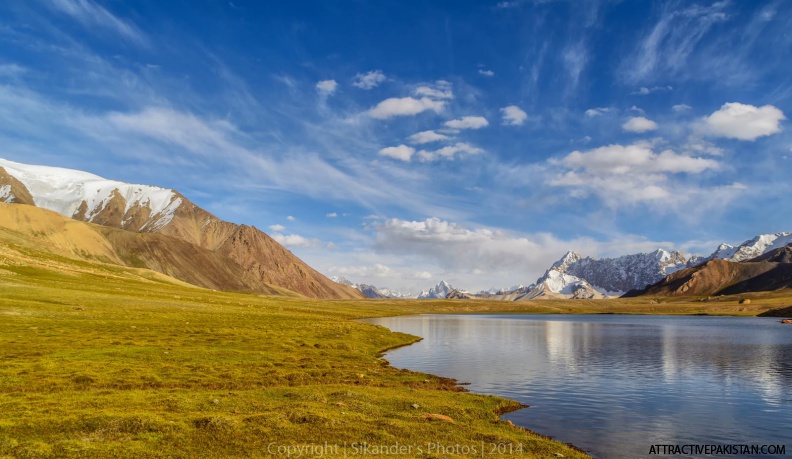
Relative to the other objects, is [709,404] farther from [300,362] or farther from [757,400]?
[300,362]

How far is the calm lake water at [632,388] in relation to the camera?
31922 mm

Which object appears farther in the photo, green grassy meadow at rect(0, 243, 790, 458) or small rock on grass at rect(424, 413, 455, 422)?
small rock on grass at rect(424, 413, 455, 422)

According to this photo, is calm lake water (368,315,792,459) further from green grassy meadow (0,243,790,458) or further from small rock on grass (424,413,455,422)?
small rock on grass (424,413,455,422)

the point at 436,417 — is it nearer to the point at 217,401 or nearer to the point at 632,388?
the point at 217,401

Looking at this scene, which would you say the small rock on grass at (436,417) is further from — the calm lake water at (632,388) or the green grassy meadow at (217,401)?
the calm lake water at (632,388)

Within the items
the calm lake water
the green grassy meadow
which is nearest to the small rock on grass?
the green grassy meadow

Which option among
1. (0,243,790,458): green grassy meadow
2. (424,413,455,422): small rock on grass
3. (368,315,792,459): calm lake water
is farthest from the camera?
(368,315,792,459): calm lake water

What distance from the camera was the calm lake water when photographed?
3192 centimetres

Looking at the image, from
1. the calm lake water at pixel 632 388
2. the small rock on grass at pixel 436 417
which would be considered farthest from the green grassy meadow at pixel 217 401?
the calm lake water at pixel 632 388

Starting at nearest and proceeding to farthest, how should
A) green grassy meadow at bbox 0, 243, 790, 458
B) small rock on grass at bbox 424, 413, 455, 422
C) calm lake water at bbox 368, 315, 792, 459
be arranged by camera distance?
green grassy meadow at bbox 0, 243, 790, 458
small rock on grass at bbox 424, 413, 455, 422
calm lake water at bbox 368, 315, 792, 459

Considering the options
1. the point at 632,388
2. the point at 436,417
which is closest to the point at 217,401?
the point at 436,417

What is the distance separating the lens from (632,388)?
157ft

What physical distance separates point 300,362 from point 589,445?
113 feet

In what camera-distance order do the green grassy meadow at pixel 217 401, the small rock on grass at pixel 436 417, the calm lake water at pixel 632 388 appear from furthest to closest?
1. the calm lake water at pixel 632 388
2. the small rock on grass at pixel 436 417
3. the green grassy meadow at pixel 217 401
